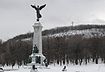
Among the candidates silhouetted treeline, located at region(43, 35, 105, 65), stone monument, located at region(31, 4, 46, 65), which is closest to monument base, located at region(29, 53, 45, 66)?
stone monument, located at region(31, 4, 46, 65)

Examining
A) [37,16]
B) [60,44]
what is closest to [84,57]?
[60,44]

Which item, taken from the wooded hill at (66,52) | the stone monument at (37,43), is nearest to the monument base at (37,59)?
the stone monument at (37,43)

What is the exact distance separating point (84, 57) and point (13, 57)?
785 inches

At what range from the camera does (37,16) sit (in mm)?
47156

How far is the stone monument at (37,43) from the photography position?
42344mm

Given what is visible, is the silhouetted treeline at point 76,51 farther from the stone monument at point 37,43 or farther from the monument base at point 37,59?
the monument base at point 37,59

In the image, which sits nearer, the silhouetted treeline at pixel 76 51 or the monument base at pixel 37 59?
the monument base at pixel 37 59

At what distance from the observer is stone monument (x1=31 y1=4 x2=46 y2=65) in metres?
42.3

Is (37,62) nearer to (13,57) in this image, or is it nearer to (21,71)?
(21,71)

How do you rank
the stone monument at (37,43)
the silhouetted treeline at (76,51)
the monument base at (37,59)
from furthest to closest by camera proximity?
the silhouetted treeline at (76,51) < the stone monument at (37,43) < the monument base at (37,59)

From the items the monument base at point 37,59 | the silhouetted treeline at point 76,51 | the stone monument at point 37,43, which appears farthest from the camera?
the silhouetted treeline at point 76,51

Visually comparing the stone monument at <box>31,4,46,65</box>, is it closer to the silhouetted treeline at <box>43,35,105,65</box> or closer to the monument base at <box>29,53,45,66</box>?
the monument base at <box>29,53,45,66</box>

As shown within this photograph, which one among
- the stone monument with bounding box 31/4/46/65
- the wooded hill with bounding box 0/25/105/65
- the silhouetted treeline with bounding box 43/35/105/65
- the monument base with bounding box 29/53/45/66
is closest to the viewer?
the monument base with bounding box 29/53/45/66

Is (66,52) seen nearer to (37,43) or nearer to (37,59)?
(37,43)
